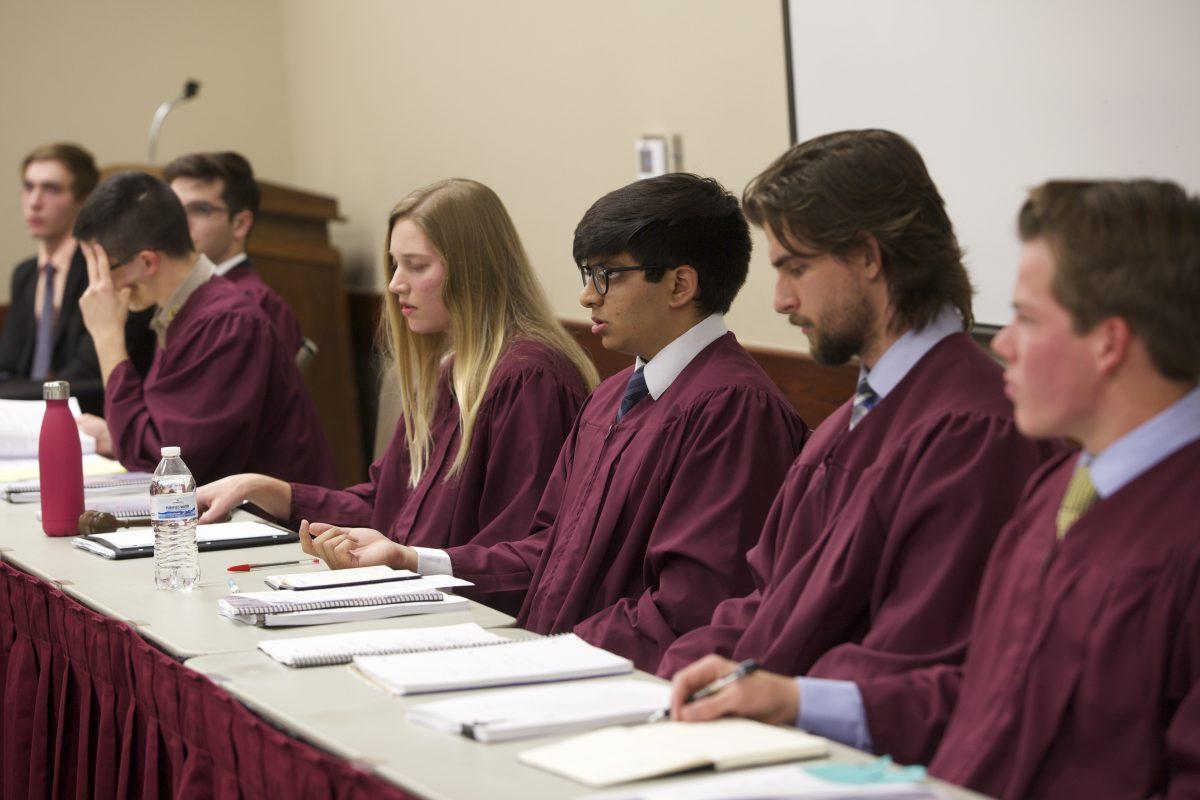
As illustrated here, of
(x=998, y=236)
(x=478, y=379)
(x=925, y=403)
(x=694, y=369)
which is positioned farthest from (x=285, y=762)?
(x=998, y=236)

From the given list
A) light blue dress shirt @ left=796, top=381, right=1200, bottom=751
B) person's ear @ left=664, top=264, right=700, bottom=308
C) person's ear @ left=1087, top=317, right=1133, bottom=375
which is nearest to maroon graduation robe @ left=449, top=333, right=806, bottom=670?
person's ear @ left=664, top=264, right=700, bottom=308

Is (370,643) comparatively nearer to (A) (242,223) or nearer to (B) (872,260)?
(B) (872,260)

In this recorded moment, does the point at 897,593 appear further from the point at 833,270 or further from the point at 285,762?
the point at 285,762

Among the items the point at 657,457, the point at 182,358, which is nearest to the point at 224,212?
the point at 182,358

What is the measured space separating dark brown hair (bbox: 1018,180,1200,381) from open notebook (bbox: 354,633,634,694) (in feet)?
2.76

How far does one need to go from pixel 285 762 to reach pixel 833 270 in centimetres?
107

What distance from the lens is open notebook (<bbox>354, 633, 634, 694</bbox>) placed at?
205cm

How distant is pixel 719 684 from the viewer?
1845 mm

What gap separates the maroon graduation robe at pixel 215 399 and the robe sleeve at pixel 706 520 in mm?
1747

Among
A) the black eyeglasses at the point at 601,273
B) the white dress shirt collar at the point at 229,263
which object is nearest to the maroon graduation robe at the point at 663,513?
the black eyeglasses at the point at 601,273

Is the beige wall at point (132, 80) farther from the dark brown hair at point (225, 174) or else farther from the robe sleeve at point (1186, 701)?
the robe sleeve at point (1186, 701)

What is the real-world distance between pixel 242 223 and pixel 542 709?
445 centimetres

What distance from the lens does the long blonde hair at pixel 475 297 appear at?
338 cm

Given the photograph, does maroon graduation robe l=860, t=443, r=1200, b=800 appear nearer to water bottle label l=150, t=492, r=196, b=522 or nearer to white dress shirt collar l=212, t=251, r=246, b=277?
water bottle label l=150, t=492, r=196, b=522
